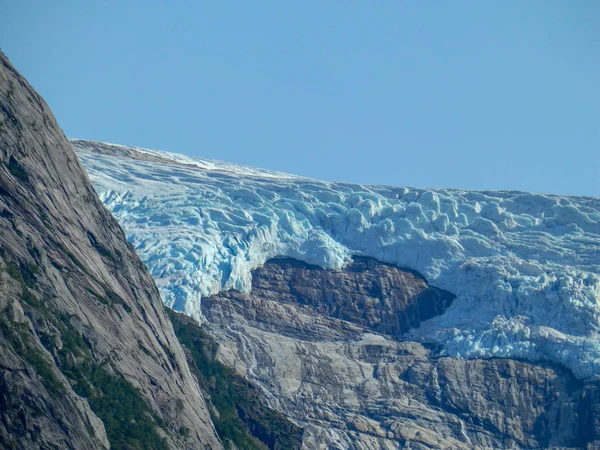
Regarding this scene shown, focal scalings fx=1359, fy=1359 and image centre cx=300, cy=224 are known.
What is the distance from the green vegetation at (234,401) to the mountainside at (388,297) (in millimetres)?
2602

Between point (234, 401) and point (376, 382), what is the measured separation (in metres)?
15.8

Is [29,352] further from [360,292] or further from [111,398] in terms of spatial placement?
[360,292]

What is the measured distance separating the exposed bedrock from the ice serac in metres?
17.9

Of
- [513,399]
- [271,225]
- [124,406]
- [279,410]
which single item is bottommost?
[124,406]

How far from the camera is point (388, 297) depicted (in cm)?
11838

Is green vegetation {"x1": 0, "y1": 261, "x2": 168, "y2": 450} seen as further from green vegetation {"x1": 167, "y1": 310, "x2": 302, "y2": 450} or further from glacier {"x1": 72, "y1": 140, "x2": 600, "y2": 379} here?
glacier {"x1": 72, "y1": 140, "x2": 600, "y2": 379}

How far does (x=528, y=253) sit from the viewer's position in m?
120

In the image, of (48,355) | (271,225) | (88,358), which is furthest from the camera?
(271,225)

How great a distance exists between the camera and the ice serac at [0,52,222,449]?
214 ft

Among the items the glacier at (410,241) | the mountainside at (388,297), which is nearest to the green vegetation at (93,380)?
the mountainside at (388,297)

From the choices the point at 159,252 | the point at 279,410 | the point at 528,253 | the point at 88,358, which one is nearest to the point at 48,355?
the point at 88,358

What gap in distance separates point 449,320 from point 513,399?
9578 millimetres

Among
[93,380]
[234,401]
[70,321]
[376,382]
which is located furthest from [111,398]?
[376,382]

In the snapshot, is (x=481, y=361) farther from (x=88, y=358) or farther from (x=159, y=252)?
(x=88, y=358)
